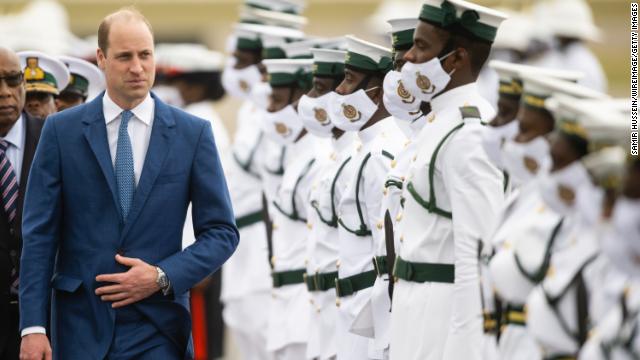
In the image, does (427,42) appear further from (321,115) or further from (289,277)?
(289,277)

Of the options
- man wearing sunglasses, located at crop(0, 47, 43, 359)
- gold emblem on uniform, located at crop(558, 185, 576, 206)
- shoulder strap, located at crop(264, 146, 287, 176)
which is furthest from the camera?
shoulder strap, located at crop(264, 146, 287, 176)

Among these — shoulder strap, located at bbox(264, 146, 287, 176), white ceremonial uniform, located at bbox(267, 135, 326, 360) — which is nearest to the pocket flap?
white ceremonial uniform, located at bbox(267, 135, 326, 360)

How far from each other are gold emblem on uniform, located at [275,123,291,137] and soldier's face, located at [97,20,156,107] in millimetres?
3674

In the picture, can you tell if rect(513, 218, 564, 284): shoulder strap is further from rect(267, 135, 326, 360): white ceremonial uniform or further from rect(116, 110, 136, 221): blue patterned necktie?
→ rect(267, 135, 326, 360): white ceremonial uniform

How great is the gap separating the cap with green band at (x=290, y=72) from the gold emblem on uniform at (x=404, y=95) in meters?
2.83

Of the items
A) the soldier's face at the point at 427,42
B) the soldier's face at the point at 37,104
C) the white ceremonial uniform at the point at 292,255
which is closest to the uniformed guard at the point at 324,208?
the white ceremonial uniform at the point at 292,255

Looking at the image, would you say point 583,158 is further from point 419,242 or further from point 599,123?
point 419,242

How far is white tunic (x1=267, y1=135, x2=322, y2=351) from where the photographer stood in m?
10.7

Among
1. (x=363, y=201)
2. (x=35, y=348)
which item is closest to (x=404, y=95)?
(x=363, y=201)

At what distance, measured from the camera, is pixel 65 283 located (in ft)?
24.3

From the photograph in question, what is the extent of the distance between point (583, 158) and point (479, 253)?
57.3 inches

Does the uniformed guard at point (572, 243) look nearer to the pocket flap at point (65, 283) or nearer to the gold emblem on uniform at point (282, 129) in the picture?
the pocket flap at point (65, 283)

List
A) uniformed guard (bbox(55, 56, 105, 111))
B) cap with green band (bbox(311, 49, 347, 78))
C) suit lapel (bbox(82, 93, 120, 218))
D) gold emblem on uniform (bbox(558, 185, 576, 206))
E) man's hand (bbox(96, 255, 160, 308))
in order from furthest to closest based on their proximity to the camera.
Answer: uniformed guard (bbox(55, 56, 105, 111))
cap with green band (bbox(311, 49, 347, 78))
suit lapel (bbox(82, 93, 120, 218))
man's hand (bbox(96, 255, 160, 308))
gold emblem on uniform (bbox(558, 185, 576, 206))

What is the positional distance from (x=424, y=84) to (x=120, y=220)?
5.12 feet
